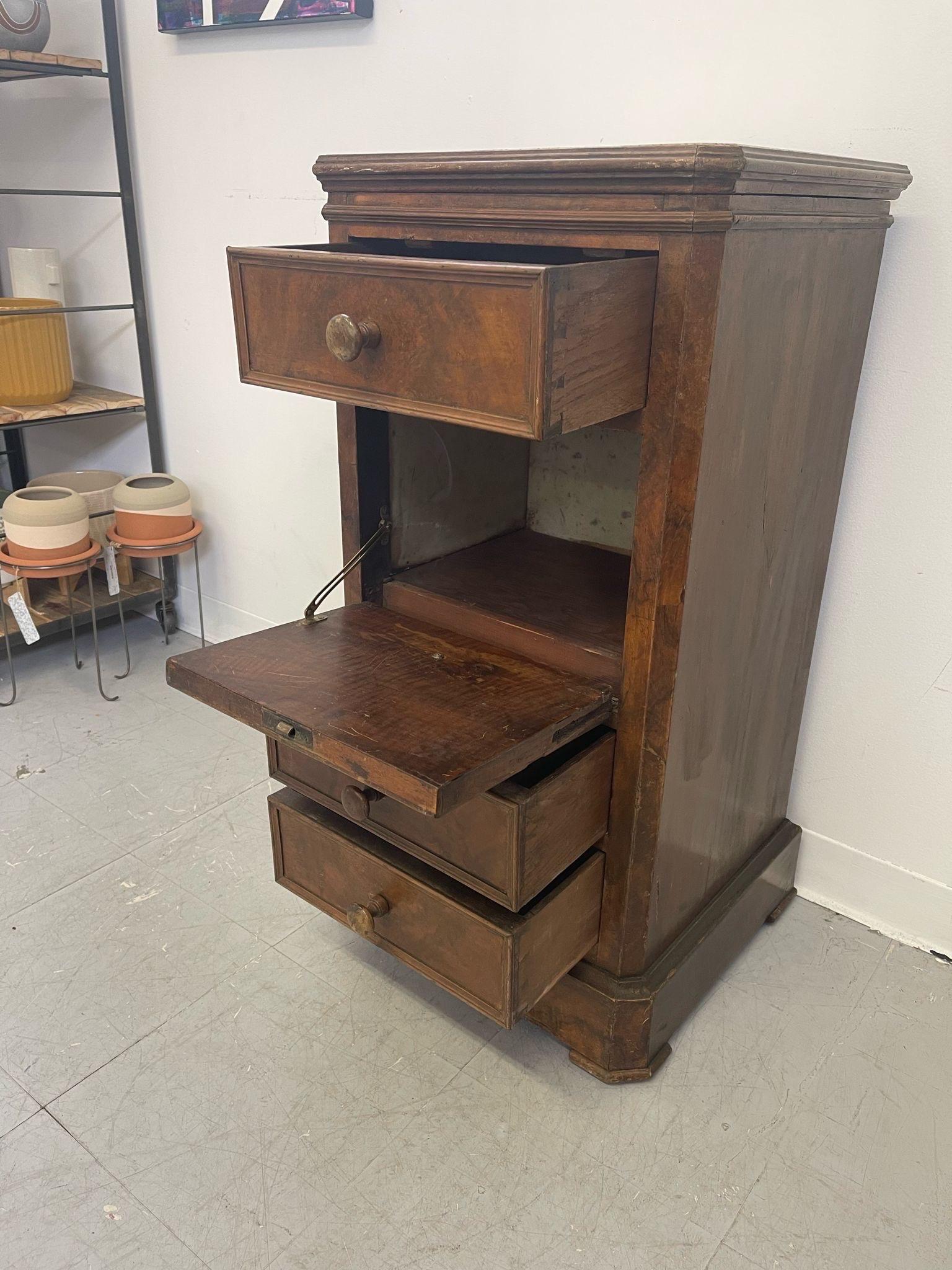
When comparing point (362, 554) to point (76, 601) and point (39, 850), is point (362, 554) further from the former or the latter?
point (76, 601)

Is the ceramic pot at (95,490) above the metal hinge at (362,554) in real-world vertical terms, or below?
below

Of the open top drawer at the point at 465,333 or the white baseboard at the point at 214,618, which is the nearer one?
the open top drawer at the point at 465,333

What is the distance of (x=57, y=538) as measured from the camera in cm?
198

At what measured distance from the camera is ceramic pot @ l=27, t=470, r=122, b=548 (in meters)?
2.19

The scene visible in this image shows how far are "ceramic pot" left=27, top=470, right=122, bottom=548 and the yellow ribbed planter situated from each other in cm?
20

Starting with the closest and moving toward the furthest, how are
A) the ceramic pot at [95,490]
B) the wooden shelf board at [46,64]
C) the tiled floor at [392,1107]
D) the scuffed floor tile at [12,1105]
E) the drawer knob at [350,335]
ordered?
the drawer knob at [350,335] → the tiled floor at [392,1107] → the scuffed floor tile at [12,1105] → the wooden shelf board at [46,64] → the ceramic pot at [95,490]

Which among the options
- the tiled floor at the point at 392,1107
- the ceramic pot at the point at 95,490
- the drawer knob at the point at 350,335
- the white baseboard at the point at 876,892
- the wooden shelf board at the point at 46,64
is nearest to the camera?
the drawer knob at the point at 350,335

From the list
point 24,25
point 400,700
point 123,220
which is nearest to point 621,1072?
point 400,700

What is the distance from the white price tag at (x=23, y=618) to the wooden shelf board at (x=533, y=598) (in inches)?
45.0

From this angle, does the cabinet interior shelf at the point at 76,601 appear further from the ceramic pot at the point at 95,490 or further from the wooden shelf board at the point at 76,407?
the wooden shelf board at the point at 76,407

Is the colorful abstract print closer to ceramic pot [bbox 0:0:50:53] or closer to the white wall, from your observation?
the white wall

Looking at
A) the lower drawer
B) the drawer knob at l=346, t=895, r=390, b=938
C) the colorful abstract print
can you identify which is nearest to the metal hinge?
the lower drawer

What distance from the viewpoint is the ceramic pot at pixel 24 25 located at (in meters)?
1.85

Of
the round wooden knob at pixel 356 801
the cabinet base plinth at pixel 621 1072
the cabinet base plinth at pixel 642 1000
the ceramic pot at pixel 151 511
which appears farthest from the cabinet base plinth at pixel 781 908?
the ceramic pot at pixel 151 511
